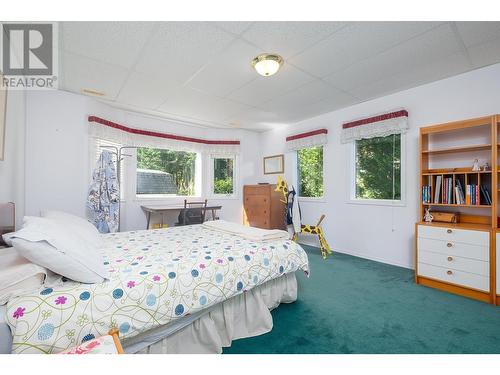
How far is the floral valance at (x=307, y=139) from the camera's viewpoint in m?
4.07

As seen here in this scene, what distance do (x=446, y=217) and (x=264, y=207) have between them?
9.08 ft

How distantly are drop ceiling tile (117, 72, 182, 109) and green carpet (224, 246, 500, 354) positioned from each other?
293 cm

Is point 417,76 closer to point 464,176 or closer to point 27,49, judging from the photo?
point 464,176

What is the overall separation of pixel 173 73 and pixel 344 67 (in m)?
1.93

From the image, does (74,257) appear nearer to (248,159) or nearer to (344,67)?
(344,67)

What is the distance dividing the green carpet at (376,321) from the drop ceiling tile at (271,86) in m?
2.41

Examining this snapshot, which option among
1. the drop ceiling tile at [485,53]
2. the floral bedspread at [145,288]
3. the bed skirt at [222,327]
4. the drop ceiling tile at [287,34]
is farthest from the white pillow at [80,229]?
the drop ceiling tile at [485,53]

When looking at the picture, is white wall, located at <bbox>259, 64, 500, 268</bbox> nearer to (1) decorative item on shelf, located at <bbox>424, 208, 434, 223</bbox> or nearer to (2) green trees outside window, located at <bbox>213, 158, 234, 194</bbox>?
(1) decorative item on shelf, located at <bbox>424, 208, 434, 223</bbox>

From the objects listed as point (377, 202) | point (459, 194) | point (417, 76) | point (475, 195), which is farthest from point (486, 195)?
point (417, 76)

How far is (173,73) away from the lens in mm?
2662

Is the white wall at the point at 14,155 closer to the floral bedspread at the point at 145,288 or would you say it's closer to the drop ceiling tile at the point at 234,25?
the floral bedspread at the point at 145,288

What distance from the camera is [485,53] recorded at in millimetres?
2271

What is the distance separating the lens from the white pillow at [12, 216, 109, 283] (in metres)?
1.13
